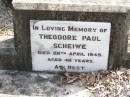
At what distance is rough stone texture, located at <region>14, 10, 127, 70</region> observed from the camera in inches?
161

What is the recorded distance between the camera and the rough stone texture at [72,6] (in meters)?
4.03

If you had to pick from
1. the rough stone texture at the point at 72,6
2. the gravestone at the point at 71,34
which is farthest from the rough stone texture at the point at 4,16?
the rough stone texture at the point at 72,6

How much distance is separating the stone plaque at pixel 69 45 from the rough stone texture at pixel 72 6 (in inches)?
6.2

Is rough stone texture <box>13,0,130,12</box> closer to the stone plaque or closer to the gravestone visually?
the gravestone

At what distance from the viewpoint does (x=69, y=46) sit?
4242 millimetres

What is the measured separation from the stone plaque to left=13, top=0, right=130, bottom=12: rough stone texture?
16 cm

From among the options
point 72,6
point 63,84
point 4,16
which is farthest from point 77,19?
point 4,16

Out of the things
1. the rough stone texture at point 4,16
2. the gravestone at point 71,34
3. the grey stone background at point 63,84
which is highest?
the gravestone at point 71,34

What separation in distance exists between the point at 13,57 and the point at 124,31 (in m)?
1.32

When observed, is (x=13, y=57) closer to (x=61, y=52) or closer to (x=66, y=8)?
(x=61, y=52)

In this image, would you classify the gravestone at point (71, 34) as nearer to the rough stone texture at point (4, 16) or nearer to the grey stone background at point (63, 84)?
the grey stone background at point (63, 84)

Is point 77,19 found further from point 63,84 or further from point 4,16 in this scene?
point 4,16

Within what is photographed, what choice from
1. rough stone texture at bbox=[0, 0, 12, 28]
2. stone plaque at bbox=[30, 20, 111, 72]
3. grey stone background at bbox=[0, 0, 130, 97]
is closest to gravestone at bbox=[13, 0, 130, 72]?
stone plaque at bbox=[30, 20, 111, 72]

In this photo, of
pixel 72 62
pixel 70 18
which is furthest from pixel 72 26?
pixel 72 62
